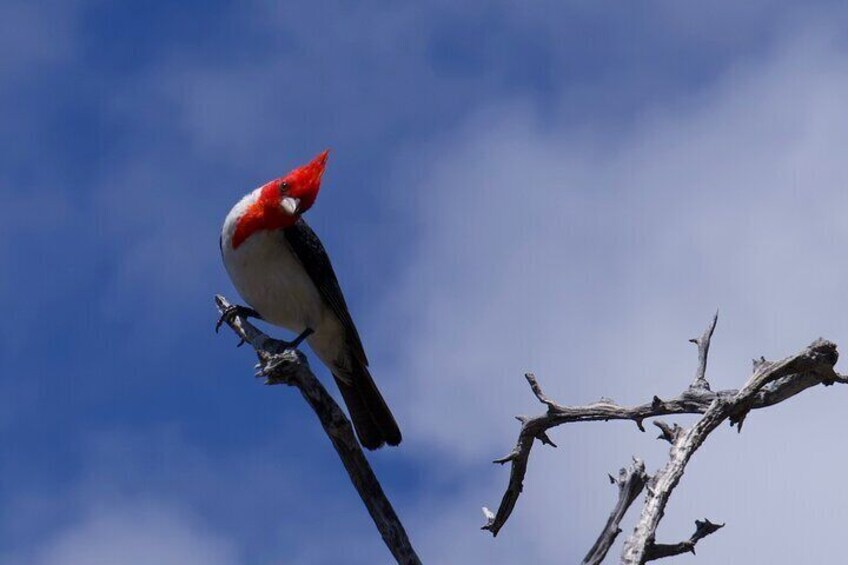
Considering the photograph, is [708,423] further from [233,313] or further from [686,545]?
[233,313]

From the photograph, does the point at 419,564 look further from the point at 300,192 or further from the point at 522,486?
the point at 300,192

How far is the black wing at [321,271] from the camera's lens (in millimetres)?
7988

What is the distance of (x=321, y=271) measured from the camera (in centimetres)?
805

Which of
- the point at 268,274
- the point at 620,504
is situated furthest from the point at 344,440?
the point at 268,274

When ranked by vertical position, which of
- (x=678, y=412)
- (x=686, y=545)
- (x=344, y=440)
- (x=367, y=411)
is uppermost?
(x=367, y=411)

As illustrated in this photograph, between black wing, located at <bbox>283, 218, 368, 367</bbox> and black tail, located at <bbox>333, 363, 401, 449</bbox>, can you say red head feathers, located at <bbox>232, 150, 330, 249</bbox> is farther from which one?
black tail, located at <bbox>333, 363, 401, 449</bbox>

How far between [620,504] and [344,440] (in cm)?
149

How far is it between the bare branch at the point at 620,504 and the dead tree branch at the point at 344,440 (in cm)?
91

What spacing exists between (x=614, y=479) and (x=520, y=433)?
924mm

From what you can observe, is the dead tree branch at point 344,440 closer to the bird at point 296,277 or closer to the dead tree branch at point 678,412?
the dead tree branch at point 678,412

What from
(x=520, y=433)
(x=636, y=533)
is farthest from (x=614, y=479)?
(x=520, y=433)

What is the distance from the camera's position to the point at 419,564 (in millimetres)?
5785

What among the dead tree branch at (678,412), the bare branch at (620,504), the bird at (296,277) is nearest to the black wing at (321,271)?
the bird at (296,277)

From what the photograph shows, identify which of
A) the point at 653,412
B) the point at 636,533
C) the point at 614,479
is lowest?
the point at 636,533
